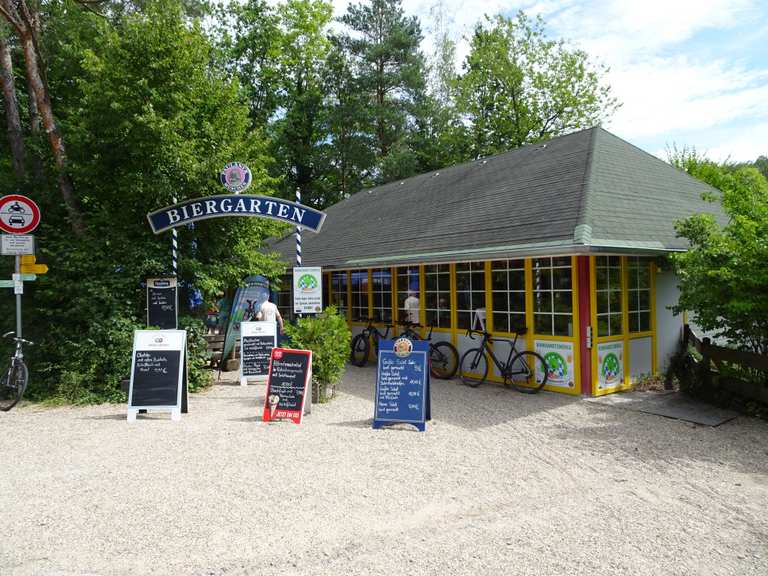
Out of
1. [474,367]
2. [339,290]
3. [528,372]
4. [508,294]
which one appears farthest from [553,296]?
[339,290]

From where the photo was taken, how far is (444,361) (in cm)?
1010

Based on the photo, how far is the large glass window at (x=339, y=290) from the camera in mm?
14062

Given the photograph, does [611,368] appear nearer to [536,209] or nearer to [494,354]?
[494,354]

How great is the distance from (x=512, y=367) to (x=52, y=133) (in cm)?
915

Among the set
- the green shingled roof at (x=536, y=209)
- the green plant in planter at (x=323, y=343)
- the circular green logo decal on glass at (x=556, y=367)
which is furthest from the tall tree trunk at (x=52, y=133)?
the circular green logo decal on glass at (x=556, y=367)

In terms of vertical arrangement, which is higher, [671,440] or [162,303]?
[162,303]

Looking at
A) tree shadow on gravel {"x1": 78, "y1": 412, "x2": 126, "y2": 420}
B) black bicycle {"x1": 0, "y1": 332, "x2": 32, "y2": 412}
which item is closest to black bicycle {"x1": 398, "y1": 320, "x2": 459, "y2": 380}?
tree shadow on gravel {"x1": 78, "y1": 412, "x2": 126, "y2": 420}

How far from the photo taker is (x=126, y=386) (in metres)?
8.21

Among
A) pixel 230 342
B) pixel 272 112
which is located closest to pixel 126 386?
pixel 230 342

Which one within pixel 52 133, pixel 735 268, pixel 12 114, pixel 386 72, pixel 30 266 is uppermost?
pixel 386 72

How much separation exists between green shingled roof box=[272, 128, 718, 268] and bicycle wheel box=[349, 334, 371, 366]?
1675 millimetres

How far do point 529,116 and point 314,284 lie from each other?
26919 millimetres

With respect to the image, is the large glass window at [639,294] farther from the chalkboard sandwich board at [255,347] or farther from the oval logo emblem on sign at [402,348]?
the chalkboard sandwich board at [255,347]

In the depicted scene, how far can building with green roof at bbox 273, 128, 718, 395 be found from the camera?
26.9ft
